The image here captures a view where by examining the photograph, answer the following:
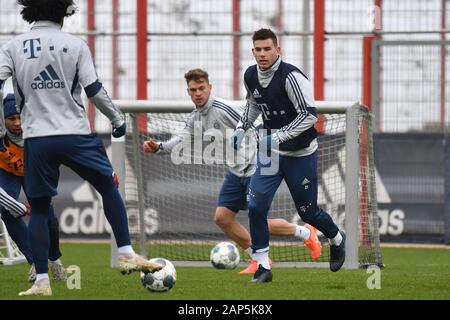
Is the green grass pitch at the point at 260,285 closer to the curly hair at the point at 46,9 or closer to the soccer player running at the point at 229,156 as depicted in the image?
the soccer player running at the point at 229,156

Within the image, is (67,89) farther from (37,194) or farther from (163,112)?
(163,112)

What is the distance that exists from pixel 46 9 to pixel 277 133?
2254mm

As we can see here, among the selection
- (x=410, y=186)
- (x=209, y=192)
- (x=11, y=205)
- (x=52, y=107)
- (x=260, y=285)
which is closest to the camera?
(x=52, y=107)

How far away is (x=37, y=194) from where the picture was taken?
7.63 metres

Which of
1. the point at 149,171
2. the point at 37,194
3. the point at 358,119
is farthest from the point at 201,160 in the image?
the point at 37,194

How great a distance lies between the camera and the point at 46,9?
7609mm

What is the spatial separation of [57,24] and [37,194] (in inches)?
43.4

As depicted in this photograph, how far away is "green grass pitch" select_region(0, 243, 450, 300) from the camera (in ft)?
25.8

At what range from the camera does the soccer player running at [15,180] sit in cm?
946

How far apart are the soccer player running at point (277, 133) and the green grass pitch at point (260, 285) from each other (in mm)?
533

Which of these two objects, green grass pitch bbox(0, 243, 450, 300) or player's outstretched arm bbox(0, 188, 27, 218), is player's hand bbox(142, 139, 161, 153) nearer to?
green grass pitch bbox(0, 243, 450, 300)

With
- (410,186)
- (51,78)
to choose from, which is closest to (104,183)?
(51,78)

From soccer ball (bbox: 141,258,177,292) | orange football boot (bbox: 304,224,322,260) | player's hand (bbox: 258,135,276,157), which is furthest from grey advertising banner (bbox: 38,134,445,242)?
soccer ball (bbox: 141,258,177,292)

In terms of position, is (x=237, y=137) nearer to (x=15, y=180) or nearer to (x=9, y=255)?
(x=15, y=180)
